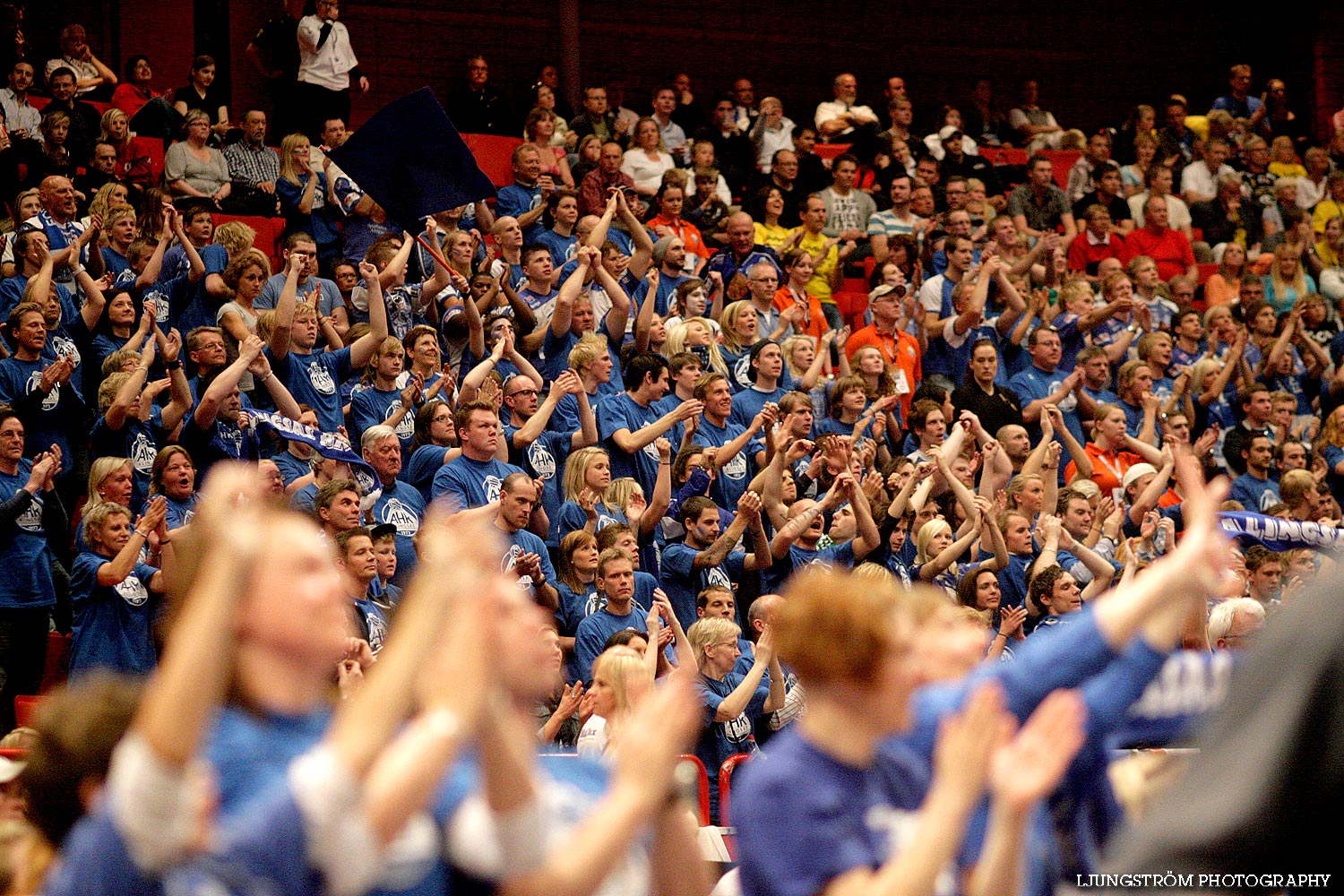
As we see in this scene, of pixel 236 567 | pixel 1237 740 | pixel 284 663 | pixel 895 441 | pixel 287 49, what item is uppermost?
pixel 287 49

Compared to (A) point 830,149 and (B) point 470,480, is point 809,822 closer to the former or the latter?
(B) point 470,480

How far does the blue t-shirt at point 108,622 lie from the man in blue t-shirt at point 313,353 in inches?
64.2

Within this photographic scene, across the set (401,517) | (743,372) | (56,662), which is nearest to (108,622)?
(56,662)

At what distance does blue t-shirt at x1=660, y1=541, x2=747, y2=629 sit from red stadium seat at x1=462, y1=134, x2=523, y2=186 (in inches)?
211

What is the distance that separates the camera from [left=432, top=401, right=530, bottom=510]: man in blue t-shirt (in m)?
7.04

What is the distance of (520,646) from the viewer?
1878 millimetres

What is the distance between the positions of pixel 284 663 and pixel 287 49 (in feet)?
32.6

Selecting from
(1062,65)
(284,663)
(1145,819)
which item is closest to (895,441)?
(284,663)

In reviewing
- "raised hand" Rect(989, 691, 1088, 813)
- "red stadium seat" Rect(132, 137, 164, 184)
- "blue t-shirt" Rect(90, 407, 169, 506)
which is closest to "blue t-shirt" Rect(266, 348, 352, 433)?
"blue t-shirt" Rect(90, 407, 169, 506)

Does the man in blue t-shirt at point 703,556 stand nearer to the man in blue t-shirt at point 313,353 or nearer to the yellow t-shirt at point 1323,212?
the man in blue t-shirt at point 313,353

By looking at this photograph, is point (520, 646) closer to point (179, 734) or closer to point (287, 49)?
point (179, 734)

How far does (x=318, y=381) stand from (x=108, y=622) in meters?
1.99

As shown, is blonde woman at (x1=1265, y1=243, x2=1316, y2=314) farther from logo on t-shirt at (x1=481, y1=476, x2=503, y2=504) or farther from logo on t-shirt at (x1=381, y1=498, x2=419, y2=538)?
logo on t-shirt at (x1=381, y1=498, x2=419, y2=538)

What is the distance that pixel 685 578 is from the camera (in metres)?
7.15
